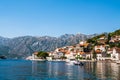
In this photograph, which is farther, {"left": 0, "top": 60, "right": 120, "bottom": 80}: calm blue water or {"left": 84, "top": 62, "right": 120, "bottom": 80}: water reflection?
{"left": 84, "top": 62, "right": 120, "bottom": 80}: water reflection

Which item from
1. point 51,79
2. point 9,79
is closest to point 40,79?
point 51,79

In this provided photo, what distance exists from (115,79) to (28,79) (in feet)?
51.7

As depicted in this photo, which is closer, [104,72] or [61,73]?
[61,73]

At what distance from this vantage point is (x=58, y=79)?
59281 millimetres

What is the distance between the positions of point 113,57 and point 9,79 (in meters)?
143

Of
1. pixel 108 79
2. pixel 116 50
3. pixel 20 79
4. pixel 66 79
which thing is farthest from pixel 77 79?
pixel 116 50

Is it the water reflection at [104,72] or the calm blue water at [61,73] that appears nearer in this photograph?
the calm blue water at [61,73]

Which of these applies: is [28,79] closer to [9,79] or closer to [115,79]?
[9,79]

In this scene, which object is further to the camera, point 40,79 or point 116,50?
point 116,50

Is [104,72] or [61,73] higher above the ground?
[104,72]

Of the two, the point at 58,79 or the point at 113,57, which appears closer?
the point at 58,79

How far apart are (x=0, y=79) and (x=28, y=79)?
5.53m

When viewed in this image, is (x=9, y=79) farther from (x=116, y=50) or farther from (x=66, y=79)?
(x=116, y=50)

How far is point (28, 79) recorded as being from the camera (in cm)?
5909
